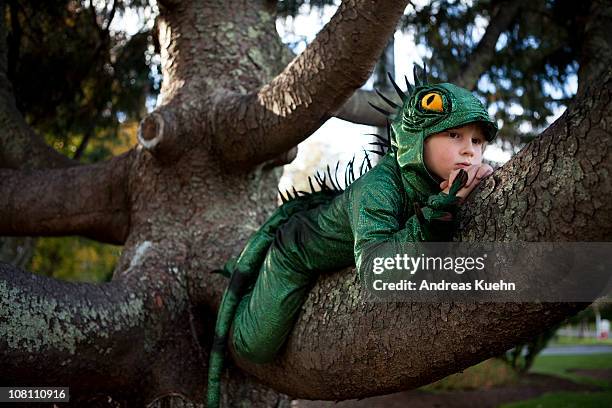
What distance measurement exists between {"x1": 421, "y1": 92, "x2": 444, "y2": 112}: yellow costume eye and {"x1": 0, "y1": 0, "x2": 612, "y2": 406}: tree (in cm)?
29

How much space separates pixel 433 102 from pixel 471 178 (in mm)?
256

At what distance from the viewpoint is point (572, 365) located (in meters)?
12.3

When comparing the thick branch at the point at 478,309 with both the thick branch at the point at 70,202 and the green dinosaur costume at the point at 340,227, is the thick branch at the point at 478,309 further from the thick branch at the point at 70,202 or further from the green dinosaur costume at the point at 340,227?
the thick branch at the point at 70,202

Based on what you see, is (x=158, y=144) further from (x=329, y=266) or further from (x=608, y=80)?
(x=608, y=80)

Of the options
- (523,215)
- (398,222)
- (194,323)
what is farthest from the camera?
(194,323)

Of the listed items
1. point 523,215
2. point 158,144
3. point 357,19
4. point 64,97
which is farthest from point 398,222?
point 64,97

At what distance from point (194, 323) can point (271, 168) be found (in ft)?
3.43

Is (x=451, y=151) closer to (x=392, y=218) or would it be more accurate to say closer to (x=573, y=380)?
(x=392, y=218)

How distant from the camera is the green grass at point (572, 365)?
32.0ft

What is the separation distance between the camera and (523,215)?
1.58m

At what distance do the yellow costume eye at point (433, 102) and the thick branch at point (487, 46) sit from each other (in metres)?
3.24

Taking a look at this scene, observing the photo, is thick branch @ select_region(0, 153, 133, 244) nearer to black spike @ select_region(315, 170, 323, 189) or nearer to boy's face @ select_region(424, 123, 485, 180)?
black spike @ select_region(315, 170, 323, 189)

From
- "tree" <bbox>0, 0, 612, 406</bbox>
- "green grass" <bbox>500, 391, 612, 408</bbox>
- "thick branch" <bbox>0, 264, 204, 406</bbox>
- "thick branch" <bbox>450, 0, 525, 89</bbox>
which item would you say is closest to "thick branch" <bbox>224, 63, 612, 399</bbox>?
"tree" <bbox>0, 0, 612, 406</bbox>

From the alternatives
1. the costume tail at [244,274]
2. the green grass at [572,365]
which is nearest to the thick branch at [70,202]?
the costume tail at [244,274]
